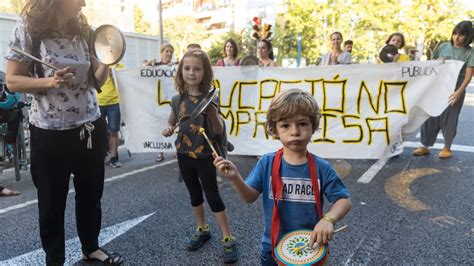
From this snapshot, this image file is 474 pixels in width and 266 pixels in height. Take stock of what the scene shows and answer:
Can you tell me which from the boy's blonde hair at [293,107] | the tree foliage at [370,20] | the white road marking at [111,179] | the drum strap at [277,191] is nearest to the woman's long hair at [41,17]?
the boy's blonde hair at [293,107]

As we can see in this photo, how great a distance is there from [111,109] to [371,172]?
3.66 meters

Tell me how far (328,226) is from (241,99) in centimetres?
400

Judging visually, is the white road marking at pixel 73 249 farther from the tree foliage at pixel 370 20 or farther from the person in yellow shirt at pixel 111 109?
the tree foliage at pixel 370 20

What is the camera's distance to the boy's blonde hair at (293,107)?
66.3 inches

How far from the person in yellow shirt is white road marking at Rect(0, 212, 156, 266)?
245 cm

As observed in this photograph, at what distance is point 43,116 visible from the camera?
2279mm

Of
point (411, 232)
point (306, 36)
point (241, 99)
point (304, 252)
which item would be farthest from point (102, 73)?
point (306, 36)

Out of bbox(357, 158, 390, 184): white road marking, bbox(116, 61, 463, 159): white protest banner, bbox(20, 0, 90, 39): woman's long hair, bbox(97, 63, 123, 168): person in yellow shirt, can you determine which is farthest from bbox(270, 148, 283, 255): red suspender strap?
bbox(97, 63, 123, 168): person in yellow shirt

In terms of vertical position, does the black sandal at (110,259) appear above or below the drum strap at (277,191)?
below

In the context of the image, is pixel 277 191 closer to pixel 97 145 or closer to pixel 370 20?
pixel 97 145

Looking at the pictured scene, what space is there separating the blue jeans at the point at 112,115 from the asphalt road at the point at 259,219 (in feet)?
2.33

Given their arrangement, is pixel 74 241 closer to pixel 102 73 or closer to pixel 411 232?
pixel 102 73

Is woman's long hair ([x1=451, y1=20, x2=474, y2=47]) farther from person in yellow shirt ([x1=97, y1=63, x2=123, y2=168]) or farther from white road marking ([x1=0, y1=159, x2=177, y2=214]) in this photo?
person in yellow shirt ([x1=97, y1=63, x2=123, y2=168])

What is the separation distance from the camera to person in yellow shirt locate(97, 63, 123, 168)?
5.68 m
